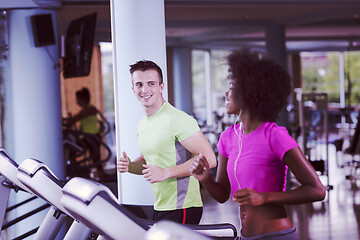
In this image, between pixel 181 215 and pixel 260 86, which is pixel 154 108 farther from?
pixel 260 86

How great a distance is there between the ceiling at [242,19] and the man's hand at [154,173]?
407cm

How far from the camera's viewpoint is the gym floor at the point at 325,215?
5102mm

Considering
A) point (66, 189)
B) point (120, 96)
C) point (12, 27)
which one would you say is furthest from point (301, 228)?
point (66, 189)

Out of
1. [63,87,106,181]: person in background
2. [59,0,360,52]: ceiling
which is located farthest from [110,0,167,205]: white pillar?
[63,87,106,181]: person in background

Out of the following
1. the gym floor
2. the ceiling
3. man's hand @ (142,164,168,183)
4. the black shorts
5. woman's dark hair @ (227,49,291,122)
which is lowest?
the gym floor

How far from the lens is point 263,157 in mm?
1851

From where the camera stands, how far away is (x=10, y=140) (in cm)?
546

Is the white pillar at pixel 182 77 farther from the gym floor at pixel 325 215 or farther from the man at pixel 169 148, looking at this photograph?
the man at pixel 169 148

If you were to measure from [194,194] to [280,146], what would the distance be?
870 mm

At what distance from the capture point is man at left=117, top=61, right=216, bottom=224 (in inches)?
99.2

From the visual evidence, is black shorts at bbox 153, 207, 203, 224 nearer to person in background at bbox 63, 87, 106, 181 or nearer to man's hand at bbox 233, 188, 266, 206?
man's hand at bbox 233, 188, 266, 206

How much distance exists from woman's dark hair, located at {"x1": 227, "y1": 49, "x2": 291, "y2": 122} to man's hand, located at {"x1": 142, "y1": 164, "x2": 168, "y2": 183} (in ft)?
2.18

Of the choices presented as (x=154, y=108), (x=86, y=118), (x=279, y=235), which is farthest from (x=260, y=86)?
(x=86, y=118)

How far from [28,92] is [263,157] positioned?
394cm
